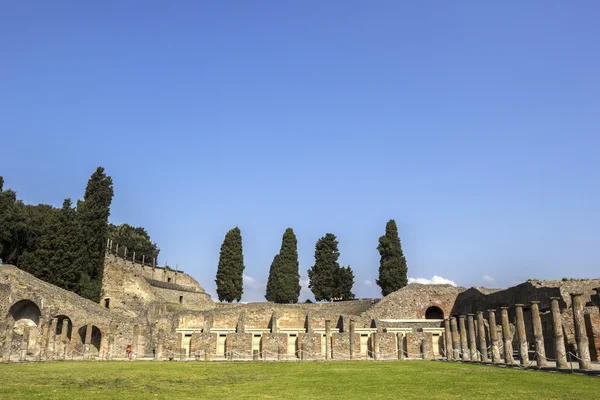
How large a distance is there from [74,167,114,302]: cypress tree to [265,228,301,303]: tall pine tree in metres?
22.6

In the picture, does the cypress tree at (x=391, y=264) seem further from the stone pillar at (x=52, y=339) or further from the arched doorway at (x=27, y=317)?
the arched doorway at (x=27, y=317)

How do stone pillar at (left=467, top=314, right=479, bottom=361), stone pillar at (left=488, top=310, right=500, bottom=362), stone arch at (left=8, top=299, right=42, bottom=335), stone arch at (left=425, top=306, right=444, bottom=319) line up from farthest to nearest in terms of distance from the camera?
stone arch at (left=425, top=306, right=444, bottom=319) < stone arch at (left=8, top=299, right=42, bottom=335) < stone pillar at (left=467, top=314, right=479, bottom=361) < stone pillar at (left=488, top=310, right=500, bottom=362)

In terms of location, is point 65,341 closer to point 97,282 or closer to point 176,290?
point 97,282

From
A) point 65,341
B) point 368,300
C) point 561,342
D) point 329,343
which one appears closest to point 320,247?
point 368,300

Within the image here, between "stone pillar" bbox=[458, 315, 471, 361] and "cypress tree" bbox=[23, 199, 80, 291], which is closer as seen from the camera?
"stone pillar" bbox=[458, 315, 471, 361]

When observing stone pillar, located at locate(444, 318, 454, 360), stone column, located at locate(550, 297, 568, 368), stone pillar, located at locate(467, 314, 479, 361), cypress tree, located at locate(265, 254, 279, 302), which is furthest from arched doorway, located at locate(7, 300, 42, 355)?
stone column, located at locate(550, 297, 568, 368)

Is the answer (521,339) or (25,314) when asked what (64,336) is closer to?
(25,314)

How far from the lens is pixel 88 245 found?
46.2 meters

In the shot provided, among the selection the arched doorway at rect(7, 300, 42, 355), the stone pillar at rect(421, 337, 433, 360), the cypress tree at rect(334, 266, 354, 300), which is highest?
the cypress tree at rect(334, 266, 354, 300)

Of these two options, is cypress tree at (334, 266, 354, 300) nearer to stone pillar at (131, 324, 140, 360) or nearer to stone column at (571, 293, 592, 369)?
stone pillar at (131, 324, 140, 360)

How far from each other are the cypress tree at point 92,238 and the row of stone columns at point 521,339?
3181 centimetres

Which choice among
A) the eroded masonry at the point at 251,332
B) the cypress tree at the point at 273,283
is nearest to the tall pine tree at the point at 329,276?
the cypress tree at the point at 273,283

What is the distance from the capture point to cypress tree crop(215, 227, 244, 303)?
61844mm

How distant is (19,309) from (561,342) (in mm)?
37582
